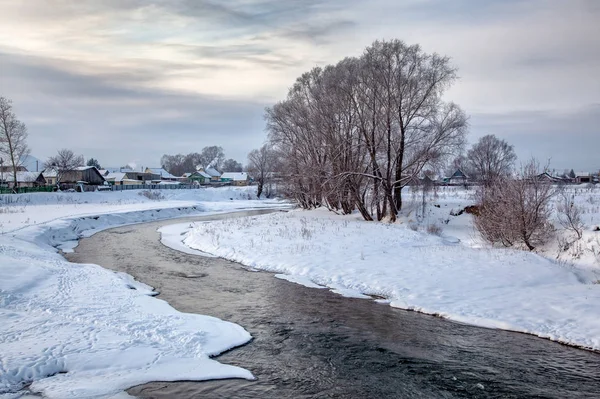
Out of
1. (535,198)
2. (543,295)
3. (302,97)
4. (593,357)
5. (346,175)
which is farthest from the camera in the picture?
(302,97)

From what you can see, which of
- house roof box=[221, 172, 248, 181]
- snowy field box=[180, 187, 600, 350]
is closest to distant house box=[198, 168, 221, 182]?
house roof box=[221, 172, 248, 181]

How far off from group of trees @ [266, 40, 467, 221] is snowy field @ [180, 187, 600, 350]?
19.8 ft

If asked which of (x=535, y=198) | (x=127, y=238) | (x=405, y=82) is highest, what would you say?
(x=405, y=82)

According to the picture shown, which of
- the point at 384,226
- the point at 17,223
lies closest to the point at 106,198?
the point at 17,223

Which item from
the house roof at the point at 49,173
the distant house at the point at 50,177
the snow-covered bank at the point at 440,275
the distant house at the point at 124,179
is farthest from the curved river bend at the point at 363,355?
the distant house at the point at 124,179

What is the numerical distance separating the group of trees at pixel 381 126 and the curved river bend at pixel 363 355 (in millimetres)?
17913

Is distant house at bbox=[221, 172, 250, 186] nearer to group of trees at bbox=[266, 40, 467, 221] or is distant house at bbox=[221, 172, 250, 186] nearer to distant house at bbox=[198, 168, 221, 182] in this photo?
distant house at bbox=[198, 168, 221, 182]

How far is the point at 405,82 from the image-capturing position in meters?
29.2

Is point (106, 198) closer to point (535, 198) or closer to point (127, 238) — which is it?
point (127, 238)

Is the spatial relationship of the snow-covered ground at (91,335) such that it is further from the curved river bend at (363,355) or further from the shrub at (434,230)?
the shrub at (434,230)

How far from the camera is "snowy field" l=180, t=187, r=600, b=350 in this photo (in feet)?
37.4

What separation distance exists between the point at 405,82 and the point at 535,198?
13.5m

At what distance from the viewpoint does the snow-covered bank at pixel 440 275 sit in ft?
37.0

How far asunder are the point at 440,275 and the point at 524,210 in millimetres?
6064
